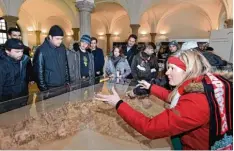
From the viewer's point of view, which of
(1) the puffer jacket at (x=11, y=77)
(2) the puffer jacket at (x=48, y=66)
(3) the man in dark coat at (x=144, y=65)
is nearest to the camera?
(1) the puffer jacket at (x=11, y=77)

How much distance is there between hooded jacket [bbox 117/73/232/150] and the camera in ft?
3.87

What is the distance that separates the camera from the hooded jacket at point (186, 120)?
3.87 feet

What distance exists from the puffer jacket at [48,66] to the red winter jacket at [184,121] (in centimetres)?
225

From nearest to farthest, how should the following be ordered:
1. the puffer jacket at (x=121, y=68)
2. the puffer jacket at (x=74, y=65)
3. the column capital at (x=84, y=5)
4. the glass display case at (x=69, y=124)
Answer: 1. the glass display case at (x=69, y=124)
2. the puffer jacket at (x=74, y=65)
3. the puffer jacket at (x=121, y=68)
4. the column capital at (x=84, y=5)

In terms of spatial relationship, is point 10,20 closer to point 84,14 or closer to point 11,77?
point 84,14

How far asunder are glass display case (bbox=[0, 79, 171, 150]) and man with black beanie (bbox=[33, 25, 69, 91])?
34cm

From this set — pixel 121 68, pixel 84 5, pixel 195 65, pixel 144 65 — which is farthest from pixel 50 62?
pixel 84 5

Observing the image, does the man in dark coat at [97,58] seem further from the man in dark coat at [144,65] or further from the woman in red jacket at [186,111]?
the woman in red jacket at [186,111]

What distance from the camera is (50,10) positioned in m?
17.5

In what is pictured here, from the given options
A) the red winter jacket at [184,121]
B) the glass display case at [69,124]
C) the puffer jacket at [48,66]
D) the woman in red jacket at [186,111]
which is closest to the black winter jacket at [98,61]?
the puffer jacket at [48,66]

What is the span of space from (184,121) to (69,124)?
175 cm

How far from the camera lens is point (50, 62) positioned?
335 cm

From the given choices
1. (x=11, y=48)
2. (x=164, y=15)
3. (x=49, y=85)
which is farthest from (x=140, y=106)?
(x=164, y=15)

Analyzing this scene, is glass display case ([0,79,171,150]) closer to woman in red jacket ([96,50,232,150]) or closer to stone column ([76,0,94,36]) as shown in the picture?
woman in red jacket ([96,50,232,150])
